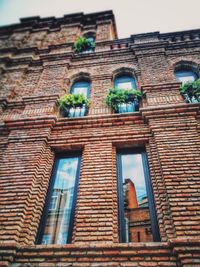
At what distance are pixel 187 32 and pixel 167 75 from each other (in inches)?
130

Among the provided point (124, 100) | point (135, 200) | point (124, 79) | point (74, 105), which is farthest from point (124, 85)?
point (135, 200)

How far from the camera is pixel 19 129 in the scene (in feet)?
20.8

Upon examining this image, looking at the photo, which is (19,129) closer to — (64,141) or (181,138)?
(64,141)

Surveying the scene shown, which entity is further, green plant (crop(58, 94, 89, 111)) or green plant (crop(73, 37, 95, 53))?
green plant (crop(73, 37, 95, 53))

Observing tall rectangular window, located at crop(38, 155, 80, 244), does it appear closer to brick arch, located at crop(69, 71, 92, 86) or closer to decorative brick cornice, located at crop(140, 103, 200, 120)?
decorative brick cornice, located at crop(140, 103, 200, 120)

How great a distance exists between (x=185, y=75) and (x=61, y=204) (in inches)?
229

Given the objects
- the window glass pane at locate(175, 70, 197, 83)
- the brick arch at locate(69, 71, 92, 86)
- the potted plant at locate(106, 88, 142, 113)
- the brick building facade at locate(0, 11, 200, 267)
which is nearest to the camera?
the brick building facade at locate(0, 11, 200, 267)

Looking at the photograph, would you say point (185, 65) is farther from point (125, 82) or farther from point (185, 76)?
point (125, 82)

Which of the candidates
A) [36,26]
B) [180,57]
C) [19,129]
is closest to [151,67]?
[180,57]

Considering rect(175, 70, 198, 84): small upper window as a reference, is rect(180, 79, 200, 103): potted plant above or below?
below

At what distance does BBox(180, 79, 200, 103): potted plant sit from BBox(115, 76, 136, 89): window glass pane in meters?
1.74

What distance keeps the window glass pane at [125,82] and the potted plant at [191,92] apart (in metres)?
1.74

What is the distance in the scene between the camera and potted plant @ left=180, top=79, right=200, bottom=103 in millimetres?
6504

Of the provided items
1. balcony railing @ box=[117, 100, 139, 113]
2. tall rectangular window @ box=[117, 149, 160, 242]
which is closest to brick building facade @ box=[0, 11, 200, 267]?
tall rectangular window @ box=[117, 149, 160, 242]
